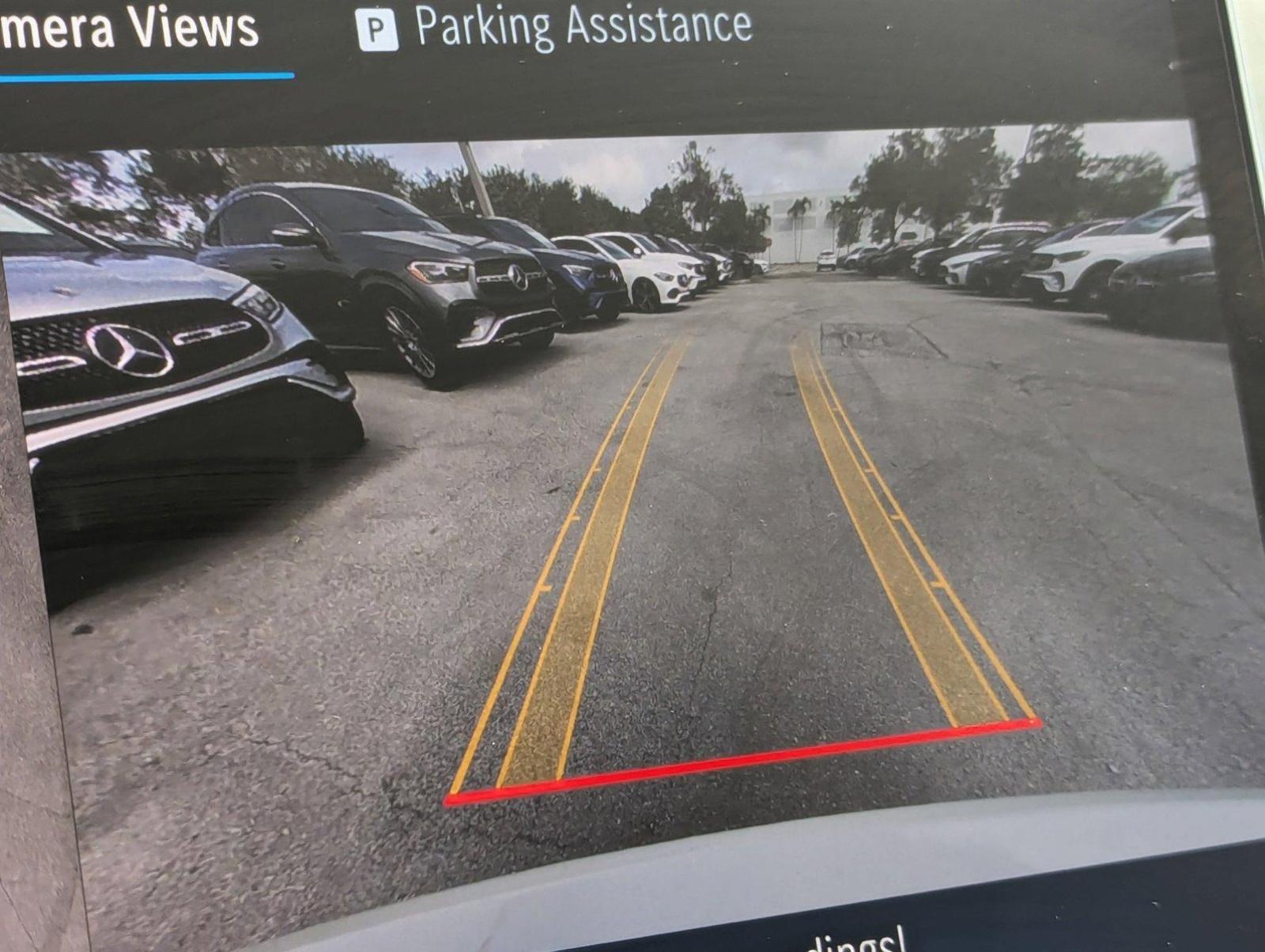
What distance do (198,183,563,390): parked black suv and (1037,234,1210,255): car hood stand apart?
122 centimetres

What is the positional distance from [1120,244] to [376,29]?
1.74 meters

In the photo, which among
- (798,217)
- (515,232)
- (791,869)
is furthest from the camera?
(798,217)

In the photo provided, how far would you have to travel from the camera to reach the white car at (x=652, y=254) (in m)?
1.52

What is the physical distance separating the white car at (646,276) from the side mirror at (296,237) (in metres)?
0.52

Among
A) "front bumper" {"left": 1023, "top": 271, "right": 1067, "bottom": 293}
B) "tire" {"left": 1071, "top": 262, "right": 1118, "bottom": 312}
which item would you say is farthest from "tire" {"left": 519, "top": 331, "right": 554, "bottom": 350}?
"tire" {"left": 1071, "top": 262, "right": 1118, "bottom": 312}

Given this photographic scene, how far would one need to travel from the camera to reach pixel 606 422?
5.06 feet

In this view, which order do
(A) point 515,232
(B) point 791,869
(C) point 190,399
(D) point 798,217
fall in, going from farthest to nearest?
(D) point 798,217 < (A) point 515,232 < (C) point 190,399 < (B) point 791,869

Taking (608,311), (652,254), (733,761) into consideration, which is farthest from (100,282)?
(733,761)

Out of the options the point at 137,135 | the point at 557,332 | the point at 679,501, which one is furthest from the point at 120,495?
the point at 679,501

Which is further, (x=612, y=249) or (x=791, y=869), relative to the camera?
(x=612, y=249)

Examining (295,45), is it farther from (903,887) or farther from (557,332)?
(903,887)

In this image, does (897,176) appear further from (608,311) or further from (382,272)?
(382,272)

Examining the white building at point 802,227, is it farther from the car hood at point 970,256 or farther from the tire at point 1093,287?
the tire at point 1093,287

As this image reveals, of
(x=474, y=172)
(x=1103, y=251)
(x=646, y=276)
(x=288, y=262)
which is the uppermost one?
(x=474, y=172)
